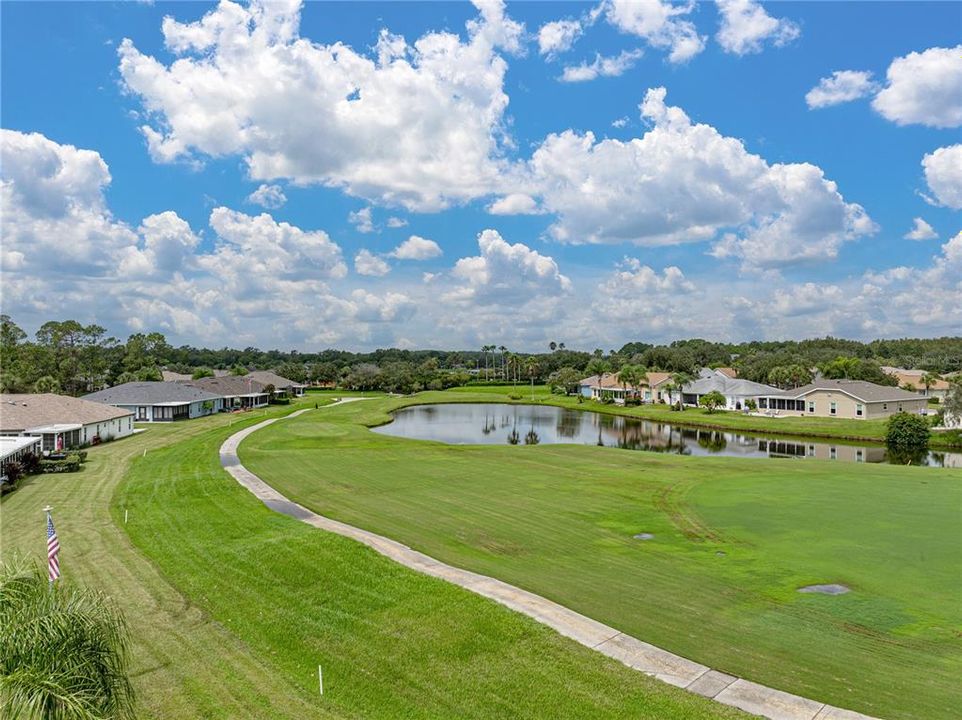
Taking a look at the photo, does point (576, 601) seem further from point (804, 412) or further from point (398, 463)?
point (804, 412)

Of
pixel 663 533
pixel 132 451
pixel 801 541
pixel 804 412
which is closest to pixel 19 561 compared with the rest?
pixel 663 533

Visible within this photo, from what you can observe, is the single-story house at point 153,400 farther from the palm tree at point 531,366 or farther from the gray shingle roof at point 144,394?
the palm tree at point 531,366

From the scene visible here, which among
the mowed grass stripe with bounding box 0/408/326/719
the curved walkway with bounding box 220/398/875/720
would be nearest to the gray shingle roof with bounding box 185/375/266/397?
the mowed grass stripe with bounding box 0/408/326/719

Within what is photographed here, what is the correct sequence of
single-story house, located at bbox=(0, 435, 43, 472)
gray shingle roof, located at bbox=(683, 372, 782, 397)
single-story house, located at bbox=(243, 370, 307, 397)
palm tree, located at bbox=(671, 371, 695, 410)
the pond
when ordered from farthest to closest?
single-story house, located at bbox=(243, 370, 307, 397) < palm tree, located at bbox=(671, 371, 695, 410) < gray shingle roof, located at bbox=(683, 372, 782, 397) < the pond < single-story house, located at bbox=(0, 435, 43, 472)

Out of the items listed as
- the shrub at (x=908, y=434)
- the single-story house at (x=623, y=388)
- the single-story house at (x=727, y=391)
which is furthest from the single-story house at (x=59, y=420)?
the single-story house at (x=623, y=388)

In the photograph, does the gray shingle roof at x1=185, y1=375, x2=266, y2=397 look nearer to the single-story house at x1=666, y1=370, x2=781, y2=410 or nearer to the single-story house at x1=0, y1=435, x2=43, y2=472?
the single-story house at x1=0, y1=435, x2=43, y2=472
